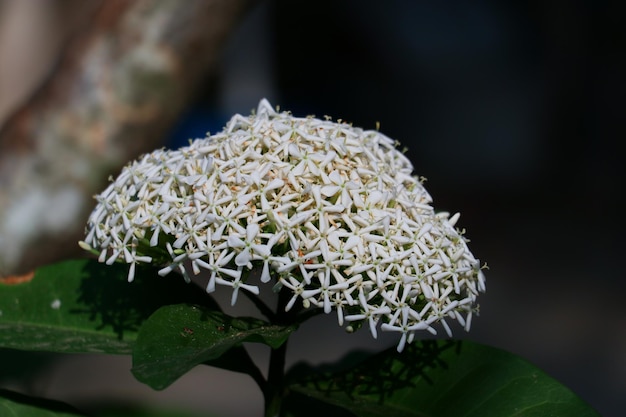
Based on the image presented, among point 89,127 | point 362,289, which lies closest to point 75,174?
point 89,127

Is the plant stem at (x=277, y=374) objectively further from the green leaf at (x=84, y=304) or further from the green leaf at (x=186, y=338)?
the green leaf at (x=84, y=304)

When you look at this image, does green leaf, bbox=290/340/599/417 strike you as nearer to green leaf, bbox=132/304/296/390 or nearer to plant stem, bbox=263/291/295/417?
plant stem, bbox=263/291/295/417

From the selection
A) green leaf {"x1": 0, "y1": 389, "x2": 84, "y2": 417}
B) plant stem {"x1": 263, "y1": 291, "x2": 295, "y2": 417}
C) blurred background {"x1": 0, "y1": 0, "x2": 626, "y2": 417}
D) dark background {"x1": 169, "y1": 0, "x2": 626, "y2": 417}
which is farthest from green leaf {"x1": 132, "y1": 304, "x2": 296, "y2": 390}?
dark background {"x1": 169, "y1": 0, "x2": 626, "y2": 417}

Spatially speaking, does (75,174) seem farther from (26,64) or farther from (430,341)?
(26,64)

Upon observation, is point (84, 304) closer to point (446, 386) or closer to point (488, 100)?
point (446, 386)

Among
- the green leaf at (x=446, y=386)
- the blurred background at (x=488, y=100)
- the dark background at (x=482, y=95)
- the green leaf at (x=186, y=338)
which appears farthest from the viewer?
the dark background at (x=482, y=95)

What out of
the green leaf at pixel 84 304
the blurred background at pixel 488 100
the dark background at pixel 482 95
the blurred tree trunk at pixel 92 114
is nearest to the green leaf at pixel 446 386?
the green leaf at pixel 84 304
